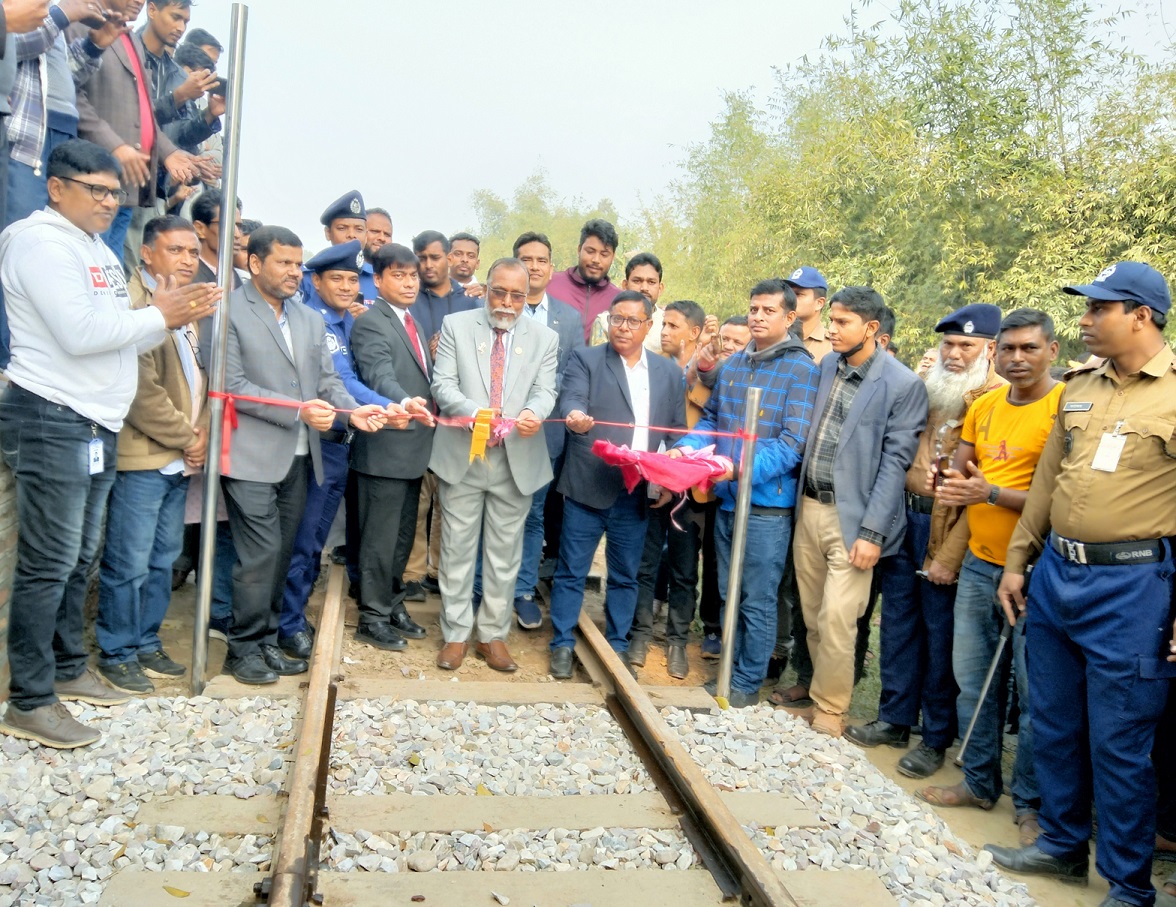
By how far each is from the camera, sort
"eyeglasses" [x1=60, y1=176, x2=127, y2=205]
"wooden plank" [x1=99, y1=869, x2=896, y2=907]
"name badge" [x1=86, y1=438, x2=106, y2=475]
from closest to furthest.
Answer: "wooden plank" [x1=99, y1=869, x2=896, y2=907]
"eyeglasses" [x1=60, y1=176, x2=127, y2=205]
"name badge" [x1=86, y1=438, x2=106, y2=475]

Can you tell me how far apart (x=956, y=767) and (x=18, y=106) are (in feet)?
20.1

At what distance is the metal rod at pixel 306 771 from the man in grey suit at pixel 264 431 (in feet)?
1.04

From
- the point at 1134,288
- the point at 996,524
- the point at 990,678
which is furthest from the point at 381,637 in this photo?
the point at 1134,288

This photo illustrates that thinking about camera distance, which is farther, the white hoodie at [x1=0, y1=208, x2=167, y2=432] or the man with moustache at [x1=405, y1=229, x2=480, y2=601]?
the man with moustache at [x1=405, y1=229, x2=480, y2=601]

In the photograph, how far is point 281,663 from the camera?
538cm

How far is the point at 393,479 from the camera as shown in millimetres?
5957

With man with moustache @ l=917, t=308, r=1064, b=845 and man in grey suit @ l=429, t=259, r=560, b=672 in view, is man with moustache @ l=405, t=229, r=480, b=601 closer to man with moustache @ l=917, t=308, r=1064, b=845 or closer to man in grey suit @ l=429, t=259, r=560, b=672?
man in grey suit @ l=429, t=259, r=560, b=672

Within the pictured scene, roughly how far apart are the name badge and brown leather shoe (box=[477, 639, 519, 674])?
2.48m

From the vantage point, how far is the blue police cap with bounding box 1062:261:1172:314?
387 cm

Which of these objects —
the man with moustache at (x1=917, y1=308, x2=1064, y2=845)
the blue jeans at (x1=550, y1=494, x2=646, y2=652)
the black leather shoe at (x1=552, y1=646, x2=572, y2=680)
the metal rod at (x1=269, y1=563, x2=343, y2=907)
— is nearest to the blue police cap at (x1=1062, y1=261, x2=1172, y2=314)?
the man with moustache at (x1=917, y1=308, x2=1064, y2=845)

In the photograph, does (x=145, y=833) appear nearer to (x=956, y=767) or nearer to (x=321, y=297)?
(x=321, y=297)

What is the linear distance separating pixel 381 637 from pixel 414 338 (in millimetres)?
1918

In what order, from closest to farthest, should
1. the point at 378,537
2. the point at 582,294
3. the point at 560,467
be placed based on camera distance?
1. the point at 378,537
2. the point at 560,467
3. the point at 582,294

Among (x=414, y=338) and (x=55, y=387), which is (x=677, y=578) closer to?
(x=414, y=338)
